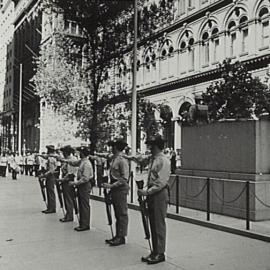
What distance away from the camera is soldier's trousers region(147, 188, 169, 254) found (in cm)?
697

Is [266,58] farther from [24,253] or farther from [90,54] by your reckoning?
[24,253]

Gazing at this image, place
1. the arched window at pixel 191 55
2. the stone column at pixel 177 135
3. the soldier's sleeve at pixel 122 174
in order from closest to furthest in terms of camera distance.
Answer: the soldier's sleeve at pixel 122 174 < the arched window at pixel 191 55 < the stone column at pixel 177 135

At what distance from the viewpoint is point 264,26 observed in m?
29.5

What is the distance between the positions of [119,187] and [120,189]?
0.04m

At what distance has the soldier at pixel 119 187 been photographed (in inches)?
325

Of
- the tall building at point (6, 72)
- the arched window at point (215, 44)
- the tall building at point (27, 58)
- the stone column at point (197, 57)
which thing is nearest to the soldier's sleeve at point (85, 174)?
the arched window at point (215, 44)

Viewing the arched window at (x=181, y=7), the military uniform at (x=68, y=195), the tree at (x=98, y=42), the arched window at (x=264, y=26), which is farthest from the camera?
the arched window at (x=181, y=7)

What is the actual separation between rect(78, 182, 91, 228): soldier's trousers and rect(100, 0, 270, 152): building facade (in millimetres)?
15664

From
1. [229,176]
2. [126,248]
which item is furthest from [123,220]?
[229,176]

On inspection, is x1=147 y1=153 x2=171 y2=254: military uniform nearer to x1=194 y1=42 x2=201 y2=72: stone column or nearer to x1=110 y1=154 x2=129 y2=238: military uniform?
x1=110 y1=154 x2=129 y2=238: military uniform

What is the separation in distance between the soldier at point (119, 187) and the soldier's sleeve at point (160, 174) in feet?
4.55

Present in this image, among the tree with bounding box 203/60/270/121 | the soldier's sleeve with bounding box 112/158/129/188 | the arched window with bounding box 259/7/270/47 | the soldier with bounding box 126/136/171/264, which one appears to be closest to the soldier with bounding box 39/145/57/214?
the soldier's sleeve with bounding box 112/158/129/188

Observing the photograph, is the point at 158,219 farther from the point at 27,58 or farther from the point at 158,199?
the point at 27,58

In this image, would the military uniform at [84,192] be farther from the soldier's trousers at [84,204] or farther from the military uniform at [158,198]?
the military uniform at [158,198]
